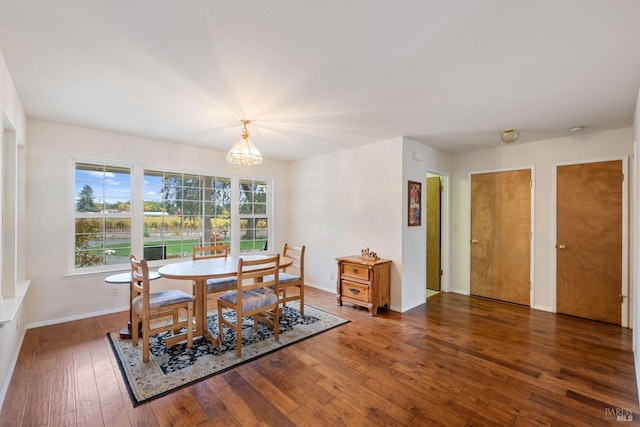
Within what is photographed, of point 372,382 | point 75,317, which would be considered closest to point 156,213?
point 75,317

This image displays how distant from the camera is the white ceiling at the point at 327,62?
1.51 meters

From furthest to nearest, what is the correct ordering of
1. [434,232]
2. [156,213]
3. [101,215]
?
[434,232] → [156,213] → [101,215]

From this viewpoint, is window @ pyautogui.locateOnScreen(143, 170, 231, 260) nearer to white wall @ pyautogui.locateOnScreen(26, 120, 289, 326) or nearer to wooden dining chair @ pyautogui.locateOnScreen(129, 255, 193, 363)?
white wall @ pyautogui.locateOnScreen(26, 120, 289, 326)

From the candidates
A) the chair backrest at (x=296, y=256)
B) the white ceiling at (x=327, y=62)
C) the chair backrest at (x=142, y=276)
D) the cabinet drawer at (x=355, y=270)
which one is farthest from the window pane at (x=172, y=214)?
the cabinet drawer at (x=355, y=270)

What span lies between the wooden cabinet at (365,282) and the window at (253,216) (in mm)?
1949

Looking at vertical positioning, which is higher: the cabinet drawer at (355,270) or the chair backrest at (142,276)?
the chair backrest at (142,276)

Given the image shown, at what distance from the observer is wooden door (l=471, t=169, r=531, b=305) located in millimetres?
4172

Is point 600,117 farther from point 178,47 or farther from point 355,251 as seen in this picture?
point 178,47

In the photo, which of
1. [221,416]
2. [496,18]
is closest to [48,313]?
[221,416]

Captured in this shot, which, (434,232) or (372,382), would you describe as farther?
(434,232)

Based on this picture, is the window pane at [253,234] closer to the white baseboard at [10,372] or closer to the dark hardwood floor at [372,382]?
the dark hardwood floor at [372,382]

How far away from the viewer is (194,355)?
8.73ft

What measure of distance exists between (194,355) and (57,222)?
94.9 inches

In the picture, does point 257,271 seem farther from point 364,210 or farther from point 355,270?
point 364,210
